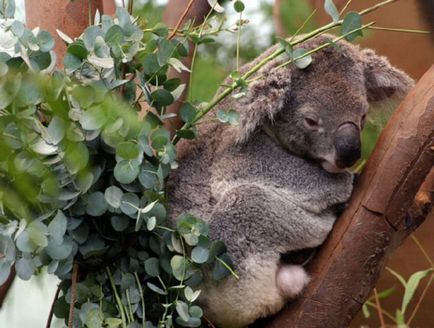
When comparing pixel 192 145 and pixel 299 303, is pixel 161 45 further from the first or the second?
pixel 299 303

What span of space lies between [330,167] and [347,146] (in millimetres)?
133

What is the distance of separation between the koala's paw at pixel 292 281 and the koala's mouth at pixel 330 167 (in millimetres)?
346

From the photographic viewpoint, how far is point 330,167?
2.21 metres

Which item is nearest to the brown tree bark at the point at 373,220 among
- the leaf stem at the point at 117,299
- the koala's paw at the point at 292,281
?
the koala's paw at the point at 292,281

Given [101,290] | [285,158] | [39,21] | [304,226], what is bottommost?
[101,290]

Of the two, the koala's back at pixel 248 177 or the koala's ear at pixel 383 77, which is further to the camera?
the koala's ear at pixel 383 77

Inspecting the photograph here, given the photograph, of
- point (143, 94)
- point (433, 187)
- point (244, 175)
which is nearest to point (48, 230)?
point (143, 94)

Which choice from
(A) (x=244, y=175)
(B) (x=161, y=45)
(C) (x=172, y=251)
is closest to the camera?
(B) (x=161, y=45)

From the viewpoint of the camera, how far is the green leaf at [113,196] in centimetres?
176

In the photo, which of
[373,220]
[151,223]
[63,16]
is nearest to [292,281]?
[373,220]

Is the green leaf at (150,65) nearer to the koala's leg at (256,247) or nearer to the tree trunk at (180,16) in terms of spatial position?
the tree trunk at (180,16)

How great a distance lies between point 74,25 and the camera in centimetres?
232

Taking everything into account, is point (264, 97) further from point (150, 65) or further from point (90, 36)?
point (90, 36)

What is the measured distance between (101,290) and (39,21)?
40.1 inches
